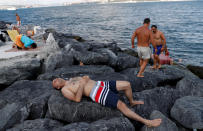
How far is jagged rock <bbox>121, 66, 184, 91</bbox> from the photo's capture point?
6062 millimetres

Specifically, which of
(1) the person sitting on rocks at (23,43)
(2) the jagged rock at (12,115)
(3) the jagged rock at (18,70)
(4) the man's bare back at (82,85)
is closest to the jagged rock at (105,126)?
(4) the man's bare back at (82,85)

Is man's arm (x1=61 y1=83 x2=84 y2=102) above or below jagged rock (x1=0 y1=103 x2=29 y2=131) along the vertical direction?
above

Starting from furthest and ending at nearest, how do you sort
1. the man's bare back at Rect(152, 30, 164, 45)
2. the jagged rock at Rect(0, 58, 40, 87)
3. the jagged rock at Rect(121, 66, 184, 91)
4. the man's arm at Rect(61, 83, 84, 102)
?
the man's bare back at Rect(152, 30, 164, 45), the jagged rock at Rect(0, 58, 40, 87), the jagged rock at Rect(121, 66, 184, 91), the man's arm at Rect(61, 83, 84, 102)

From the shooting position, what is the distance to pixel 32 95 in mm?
5121

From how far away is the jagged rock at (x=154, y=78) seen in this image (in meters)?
6.06

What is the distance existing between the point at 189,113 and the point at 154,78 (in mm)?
2746

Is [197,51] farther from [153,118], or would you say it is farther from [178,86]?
[153,118]

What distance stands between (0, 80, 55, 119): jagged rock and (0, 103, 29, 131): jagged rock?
179mm

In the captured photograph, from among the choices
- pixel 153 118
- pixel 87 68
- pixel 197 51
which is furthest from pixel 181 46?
pixel 153 118

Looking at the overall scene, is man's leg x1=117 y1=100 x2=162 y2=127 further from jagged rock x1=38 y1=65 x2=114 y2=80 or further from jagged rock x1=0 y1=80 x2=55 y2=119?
jagged rock x1=38 y1=65 x2=114 y2=80

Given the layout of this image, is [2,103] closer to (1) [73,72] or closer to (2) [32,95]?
(2) [32,95]

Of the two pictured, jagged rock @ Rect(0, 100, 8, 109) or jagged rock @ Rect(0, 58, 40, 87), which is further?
jagged rock @ Rect(0, 58, 40, 87)

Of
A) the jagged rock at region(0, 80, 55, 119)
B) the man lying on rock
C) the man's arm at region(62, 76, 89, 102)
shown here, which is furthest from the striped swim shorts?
the jagged rock at region(0, 80, 55, 119)

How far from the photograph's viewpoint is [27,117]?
4.23 meters
